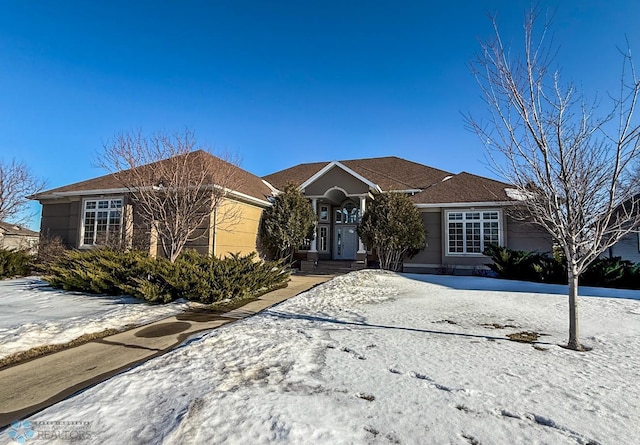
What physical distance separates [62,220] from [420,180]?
1977 centimetres

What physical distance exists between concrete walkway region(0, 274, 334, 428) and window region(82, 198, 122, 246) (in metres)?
11.1

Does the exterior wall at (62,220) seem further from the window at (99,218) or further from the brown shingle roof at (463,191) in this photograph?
the brown shingle roof at (463,191)

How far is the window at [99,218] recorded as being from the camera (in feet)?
52.1

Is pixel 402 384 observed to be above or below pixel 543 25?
below

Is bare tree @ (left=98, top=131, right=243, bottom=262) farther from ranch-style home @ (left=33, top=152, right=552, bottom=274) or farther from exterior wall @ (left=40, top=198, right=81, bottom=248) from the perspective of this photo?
exterior wall @ (left=40, top=198, right=81, bottom=248)

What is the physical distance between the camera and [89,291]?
9.78 meters

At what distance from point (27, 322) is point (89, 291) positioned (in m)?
3.66

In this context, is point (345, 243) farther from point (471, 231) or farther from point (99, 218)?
point (99, 218)

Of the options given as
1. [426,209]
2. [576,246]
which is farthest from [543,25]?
[426,209]

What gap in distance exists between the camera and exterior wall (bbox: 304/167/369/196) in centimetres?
1827

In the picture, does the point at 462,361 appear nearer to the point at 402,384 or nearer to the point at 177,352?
the point at 402,384

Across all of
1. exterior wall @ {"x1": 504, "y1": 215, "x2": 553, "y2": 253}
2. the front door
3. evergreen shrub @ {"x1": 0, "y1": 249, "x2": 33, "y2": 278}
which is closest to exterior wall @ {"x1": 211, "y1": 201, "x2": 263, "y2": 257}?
the front door

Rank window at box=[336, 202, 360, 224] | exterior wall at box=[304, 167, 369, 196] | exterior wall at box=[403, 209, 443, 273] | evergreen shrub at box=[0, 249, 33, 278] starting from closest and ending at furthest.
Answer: evergreen shrub at box=[0, 249, 33, 278] < exterior wall at box=[403, 209, 443, 273] < exterior wall at box=[304, 167, 369, 196] < window at box=[336, 202, 360, 224]

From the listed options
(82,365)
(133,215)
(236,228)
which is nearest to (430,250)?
(236,228)
